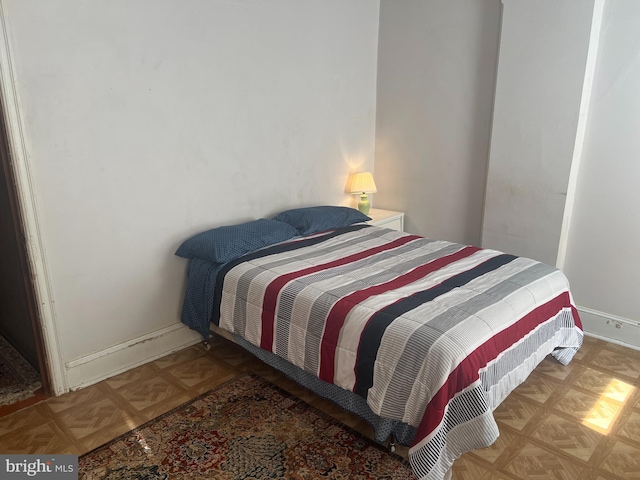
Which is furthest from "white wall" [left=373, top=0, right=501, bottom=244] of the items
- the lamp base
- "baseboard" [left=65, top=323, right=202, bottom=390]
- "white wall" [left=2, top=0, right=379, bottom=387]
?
"baseboard" [left=65, top=323, right=202, bottom=390]

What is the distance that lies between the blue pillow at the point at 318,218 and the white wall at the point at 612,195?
1507 millimetres

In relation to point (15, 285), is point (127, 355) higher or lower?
lower

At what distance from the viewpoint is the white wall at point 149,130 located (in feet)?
7.57

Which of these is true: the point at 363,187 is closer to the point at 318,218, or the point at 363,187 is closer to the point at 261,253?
the point at 318,218

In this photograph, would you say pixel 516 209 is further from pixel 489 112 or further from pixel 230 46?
pixel 230 46

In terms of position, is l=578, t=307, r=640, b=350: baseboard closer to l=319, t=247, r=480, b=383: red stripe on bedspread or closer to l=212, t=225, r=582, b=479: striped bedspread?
l=212, t=225, r=582, b=479: striped bedspread

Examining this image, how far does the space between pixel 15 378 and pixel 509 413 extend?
2633mm

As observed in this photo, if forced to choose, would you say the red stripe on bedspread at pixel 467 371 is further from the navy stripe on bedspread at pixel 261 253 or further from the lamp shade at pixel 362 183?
the lamp shade at pixel 362 183

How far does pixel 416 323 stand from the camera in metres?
1.97

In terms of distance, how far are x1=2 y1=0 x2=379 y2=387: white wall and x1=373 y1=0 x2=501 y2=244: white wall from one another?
55cm

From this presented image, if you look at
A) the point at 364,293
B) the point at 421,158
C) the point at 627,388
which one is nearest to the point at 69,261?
the point at 364,293

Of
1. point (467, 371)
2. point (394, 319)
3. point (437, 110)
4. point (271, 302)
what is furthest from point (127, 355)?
point (437, 110)

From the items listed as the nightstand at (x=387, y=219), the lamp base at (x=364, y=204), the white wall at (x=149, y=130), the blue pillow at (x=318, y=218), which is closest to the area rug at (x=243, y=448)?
the white wall at (x=149, y=130)

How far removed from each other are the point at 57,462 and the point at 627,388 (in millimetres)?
2810
